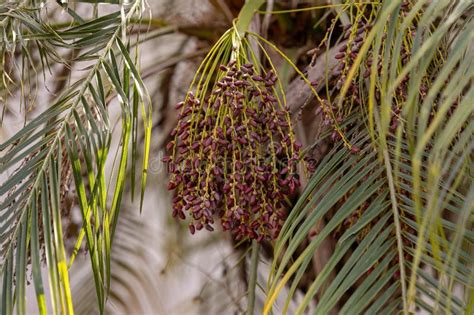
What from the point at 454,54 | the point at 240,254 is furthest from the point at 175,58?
the point at 454,54

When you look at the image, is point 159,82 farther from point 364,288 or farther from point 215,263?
point 364,288

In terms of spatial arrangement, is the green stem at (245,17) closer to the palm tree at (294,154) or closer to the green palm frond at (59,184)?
the palm tree at (294,154)

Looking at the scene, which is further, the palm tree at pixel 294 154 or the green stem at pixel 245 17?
the green stem at pixel 245 17

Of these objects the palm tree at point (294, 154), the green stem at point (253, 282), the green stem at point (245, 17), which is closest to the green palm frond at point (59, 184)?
the palm tree at point (294, 154)

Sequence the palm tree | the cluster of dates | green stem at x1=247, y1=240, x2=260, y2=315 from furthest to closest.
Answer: green stem at x1=247, y1=240, x2=260, y2=315, the cluster of dates, the palm tree

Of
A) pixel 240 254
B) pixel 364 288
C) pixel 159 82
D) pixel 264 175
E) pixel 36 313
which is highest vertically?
pixel 159 82

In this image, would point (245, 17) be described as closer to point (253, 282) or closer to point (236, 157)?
point (236, 157)

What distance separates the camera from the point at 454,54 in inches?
25.5

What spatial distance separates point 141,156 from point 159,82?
0.57 feet

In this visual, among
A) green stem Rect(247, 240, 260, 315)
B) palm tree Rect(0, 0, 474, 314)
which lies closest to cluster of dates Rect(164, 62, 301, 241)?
palm tree Rect(0, 0, 474, 314)

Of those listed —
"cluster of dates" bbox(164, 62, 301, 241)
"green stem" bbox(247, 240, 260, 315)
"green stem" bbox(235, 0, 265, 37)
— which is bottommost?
"green stem" bbox(247, 240, 260, 315)

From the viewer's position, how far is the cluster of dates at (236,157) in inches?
41.1

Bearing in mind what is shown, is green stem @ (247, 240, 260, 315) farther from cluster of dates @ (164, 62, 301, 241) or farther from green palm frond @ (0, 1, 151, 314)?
green palm frond @ (0, 1, 151, 314)

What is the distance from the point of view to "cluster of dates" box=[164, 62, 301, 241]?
1.04m
